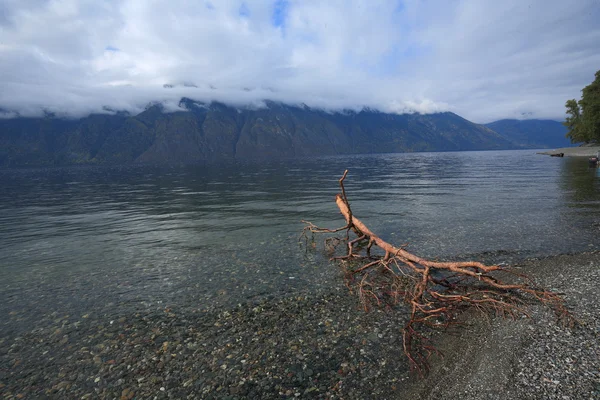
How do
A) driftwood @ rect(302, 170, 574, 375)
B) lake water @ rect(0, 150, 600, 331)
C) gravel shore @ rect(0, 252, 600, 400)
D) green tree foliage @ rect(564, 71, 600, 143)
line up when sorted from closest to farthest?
gravel shore @ rect(0, 252, 600, 400), driftwood @ rect(302, 170, 574, 375), lake water @ rect(0, 150, 600, 331), green tree foliage @ rect(564, 71, 600, 143)

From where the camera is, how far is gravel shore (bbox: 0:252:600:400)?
727cm

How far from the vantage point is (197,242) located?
808 inches

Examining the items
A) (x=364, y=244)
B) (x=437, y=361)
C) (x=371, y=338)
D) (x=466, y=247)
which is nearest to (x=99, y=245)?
(x=364, y=244)

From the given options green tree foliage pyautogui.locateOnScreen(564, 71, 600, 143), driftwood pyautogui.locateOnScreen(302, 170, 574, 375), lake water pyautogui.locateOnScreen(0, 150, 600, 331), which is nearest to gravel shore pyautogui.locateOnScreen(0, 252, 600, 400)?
driftwood pyautogui.locateOnScreen(302, 170, 574, 375)

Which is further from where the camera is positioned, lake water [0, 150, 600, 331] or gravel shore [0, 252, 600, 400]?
lake water [0, 150, 600, 331]

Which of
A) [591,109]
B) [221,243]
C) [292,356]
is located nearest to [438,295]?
[292,356]

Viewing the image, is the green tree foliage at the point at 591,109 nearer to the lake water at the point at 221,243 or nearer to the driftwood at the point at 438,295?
the lake water at the point at 221,243

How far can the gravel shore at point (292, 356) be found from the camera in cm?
727

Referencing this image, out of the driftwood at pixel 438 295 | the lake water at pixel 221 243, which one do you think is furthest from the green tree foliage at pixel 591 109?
the driftwood at pixel 438 295

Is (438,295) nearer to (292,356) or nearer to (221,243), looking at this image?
(292,356)

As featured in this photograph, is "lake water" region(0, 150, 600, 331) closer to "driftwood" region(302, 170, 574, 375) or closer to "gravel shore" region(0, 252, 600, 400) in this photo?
"gravel shore" region(0, 252, 600, 400)

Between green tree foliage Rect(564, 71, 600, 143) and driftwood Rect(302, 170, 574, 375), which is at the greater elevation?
green tree foliage Rect(564, 71, 600, 143)

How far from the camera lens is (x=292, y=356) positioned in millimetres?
8586

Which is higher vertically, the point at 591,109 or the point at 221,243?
the point at 591,109
